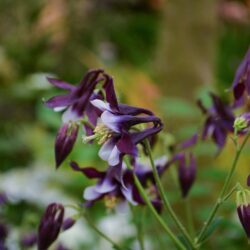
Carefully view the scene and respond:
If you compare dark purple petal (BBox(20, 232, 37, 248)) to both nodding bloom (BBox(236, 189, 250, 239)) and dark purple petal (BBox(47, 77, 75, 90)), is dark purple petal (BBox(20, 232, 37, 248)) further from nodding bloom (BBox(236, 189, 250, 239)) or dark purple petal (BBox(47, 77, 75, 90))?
nodding bloom (BBox(236, 189, 250, 239))

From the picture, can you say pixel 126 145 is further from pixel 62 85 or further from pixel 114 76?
pixel 114 76

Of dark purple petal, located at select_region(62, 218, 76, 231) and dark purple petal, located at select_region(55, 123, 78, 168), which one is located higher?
dark purple petal, located at select_region(55, 123, 78, 168)

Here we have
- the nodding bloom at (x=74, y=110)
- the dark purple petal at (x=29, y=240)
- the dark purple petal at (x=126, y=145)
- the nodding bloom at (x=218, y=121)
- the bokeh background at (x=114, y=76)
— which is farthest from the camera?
the bokeh background at (x=114, y=76)

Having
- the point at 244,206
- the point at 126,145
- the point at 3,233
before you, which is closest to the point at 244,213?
the point at 244,206

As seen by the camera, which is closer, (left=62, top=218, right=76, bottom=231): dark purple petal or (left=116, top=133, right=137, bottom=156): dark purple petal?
(left=116, top=133, right=137, bottom=156): dark purple petal

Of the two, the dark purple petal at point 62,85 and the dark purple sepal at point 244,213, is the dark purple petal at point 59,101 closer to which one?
the dark purple petal at point 62,85

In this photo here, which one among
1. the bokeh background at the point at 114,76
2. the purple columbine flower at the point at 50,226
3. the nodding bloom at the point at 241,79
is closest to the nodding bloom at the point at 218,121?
the nodding bloom at the point at 241,79

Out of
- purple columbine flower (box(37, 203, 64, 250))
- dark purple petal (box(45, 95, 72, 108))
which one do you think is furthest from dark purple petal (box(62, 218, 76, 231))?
dark purple petal (box(45, 95, 72, 108))
